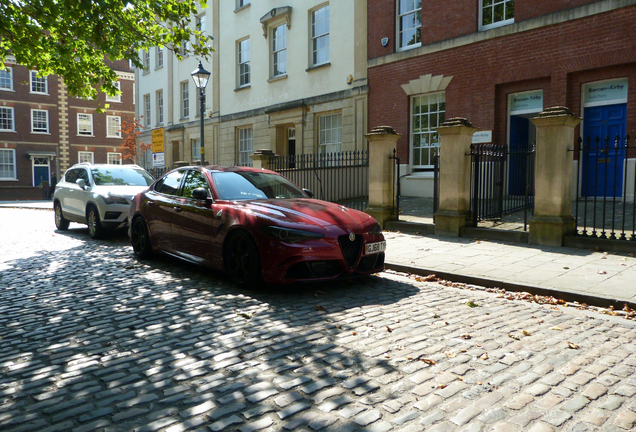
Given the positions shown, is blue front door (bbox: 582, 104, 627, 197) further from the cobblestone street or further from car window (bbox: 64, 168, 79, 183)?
car window (bbox: 64, 168, 79, 183)

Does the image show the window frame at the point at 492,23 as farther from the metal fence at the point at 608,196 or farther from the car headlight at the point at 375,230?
the car headlight at the point at 375,230

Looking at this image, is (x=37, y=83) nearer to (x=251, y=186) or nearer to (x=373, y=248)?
(x=251, y=186)

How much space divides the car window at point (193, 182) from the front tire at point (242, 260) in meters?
1.23

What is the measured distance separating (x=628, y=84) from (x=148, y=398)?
1337 cm

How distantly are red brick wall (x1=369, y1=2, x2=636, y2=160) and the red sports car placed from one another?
930cm

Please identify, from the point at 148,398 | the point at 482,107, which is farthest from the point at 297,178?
the point at 148,398

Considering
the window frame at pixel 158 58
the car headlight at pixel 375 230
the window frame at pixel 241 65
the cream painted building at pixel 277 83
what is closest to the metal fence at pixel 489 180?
the car headlight at pixel 375 230

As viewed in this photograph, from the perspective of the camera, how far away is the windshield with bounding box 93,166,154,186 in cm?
1216

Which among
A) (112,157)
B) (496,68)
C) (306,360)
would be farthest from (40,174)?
(306,360)

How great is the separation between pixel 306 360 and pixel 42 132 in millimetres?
47662

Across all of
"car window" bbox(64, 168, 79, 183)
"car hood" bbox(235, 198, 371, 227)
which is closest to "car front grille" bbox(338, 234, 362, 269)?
Answer: "car hood" bbox(235, 198, 371, 227)

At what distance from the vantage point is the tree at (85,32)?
9.41 metres

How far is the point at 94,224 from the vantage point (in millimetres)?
11547

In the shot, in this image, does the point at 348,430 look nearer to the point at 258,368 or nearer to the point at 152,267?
the point at 258,368
